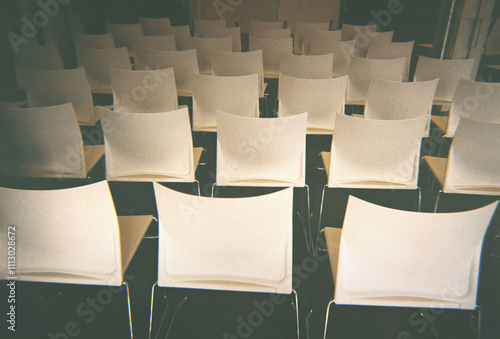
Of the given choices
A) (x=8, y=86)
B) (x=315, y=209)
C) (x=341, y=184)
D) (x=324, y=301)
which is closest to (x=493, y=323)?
(x=324, y=301)

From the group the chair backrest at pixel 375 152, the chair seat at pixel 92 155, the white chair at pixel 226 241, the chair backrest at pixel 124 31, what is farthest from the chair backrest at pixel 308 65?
the chair backrest at pixel 124 31

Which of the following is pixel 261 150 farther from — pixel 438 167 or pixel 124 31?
pixel 124 31

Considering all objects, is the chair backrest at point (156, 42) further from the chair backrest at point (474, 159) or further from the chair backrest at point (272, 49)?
the chair backrest at point (474, 159)

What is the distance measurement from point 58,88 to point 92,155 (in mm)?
919

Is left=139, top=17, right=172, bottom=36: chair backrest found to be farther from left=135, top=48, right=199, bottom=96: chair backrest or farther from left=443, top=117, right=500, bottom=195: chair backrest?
left=443, top=117, right=500, bottom=195: chair backrest

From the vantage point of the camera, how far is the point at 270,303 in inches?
89.2

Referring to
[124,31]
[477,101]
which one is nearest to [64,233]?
[477,101]

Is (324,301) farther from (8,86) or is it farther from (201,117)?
(8,86)

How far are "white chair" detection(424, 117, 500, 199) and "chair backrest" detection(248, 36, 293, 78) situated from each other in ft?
9.53

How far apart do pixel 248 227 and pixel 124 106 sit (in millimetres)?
2332

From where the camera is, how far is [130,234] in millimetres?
2059

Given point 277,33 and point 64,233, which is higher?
point 277,33

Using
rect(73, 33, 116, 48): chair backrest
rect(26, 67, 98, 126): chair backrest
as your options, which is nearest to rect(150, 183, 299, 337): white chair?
rect(26, 67, 98, 126): chair backrest

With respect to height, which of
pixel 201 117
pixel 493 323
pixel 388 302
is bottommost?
pixel 493 323
